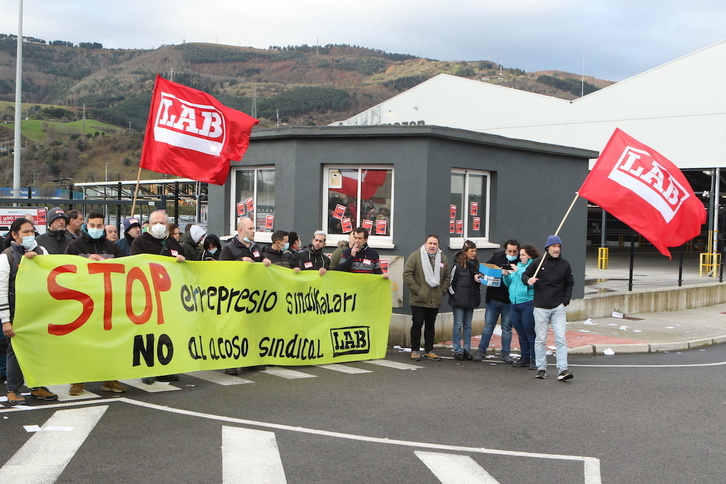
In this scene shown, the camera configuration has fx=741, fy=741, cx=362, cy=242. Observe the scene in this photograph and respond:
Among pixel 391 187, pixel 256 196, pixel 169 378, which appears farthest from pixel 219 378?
pixel 256 196

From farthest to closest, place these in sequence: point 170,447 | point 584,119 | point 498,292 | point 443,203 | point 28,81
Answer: point 28,81 → point 584,119 → point 443,203 → point 498,292 → point 170,447

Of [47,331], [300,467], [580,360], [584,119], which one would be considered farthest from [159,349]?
[584,119]

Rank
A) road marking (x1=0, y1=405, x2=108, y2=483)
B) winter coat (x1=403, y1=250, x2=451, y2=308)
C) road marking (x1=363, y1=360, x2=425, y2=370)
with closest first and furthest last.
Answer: road marking (x1=0, y1=405, x2=108, y2=483)
road marking (x1=363, y1=360, x2=425, y2=370)
winter coat (x1=403, y1=250, x2=451, y2=308)

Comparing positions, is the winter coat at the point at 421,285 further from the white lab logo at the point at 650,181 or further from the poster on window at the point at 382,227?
the white lab logo at the point at 650,181

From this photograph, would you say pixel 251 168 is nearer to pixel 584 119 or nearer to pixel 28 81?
pixel 584 119

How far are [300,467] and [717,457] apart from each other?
3611 mm

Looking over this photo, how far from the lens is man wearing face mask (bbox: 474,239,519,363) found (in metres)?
11.4

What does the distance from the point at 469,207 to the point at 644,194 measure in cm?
411

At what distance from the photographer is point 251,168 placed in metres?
15.1

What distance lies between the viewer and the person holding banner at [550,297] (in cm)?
1019

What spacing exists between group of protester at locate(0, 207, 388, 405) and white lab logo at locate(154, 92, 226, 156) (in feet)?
4.31

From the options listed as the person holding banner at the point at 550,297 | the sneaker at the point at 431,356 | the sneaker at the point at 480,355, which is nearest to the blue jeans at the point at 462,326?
the sneaker at the point at 480,355

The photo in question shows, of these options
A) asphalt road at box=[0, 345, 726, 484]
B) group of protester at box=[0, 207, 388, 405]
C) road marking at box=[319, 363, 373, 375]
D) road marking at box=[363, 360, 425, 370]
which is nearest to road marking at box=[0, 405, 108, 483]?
asphalt road at box=[0, 345, 726, 484]

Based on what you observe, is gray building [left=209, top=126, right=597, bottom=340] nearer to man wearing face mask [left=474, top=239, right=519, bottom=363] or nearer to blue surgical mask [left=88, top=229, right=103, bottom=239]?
man wearing face mask [left=474, top=239, right=519, bottom=363]
